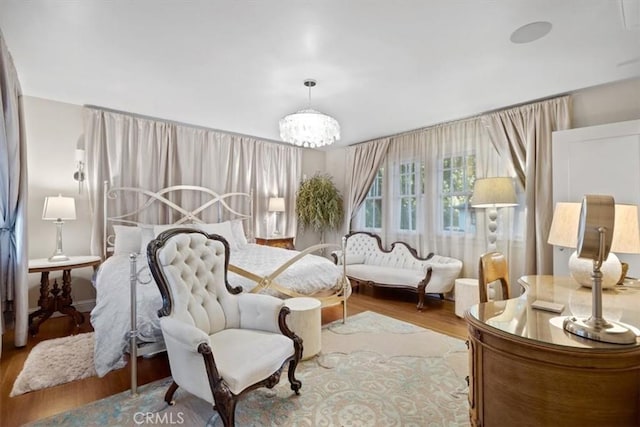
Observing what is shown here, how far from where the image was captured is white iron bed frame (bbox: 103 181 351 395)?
84.9 inches

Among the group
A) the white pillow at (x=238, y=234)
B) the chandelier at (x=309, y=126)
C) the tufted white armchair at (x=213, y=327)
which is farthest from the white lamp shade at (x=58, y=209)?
the chandelier at (x=309, y=126)

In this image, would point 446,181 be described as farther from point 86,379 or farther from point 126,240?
point 86,379

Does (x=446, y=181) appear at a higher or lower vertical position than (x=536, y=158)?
lower

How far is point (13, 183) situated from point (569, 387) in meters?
4.13

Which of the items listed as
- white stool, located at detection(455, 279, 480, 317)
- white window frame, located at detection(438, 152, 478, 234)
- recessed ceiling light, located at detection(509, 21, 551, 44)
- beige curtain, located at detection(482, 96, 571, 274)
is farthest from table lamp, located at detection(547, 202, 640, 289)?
white window frame, located at detection(438, 152, 478, 234)

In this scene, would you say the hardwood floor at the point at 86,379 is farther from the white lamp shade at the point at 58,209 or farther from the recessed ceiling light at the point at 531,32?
the recessed ceiling light at the point at 531,32

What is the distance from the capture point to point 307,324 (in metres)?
2.61

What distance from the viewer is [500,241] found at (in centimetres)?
397

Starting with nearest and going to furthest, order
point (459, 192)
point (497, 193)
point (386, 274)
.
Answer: point (497, 193) < point (459, 192) < point (386, 274)

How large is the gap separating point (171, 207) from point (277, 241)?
1.75m

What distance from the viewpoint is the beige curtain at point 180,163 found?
3926 mm

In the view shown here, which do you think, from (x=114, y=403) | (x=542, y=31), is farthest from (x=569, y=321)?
(x=114, y=403)

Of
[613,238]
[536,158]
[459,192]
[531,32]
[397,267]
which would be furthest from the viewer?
[397,267]

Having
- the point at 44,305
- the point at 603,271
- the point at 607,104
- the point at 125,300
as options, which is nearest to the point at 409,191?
the point at 607,104
